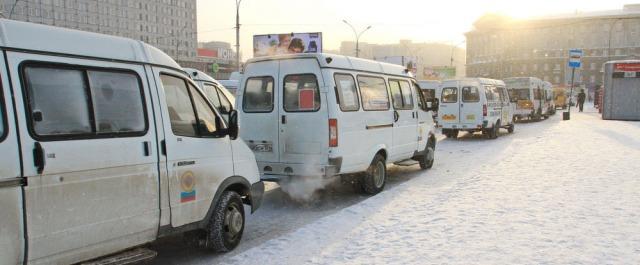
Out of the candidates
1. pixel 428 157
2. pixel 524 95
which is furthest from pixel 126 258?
pixel 524 95

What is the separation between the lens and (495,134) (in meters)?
19.1

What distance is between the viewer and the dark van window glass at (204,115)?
5254mm

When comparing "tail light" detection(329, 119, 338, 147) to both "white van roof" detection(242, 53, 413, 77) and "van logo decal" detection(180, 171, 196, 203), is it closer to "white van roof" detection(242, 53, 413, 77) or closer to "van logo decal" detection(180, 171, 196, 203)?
"white van roof" detection(242, 53, 413, 77)

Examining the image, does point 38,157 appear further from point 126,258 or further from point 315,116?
point 315,116

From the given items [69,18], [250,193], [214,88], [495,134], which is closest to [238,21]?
[495,134]

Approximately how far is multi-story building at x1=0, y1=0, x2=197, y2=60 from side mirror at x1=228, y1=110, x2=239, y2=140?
310 feet

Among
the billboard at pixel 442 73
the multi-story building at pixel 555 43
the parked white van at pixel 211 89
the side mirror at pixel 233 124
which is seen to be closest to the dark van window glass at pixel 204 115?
the side mirror at pixel 233 124

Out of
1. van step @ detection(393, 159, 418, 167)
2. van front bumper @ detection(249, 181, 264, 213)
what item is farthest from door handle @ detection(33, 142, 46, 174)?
van step @ detection(393, 159, 418, 167)

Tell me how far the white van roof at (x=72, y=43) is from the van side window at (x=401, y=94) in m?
5.33

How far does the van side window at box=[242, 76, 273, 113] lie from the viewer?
8.09m

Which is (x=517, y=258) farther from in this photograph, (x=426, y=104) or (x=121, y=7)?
(x=121, y=7)

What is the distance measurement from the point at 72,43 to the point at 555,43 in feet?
389

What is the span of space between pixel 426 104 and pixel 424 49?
11551cm

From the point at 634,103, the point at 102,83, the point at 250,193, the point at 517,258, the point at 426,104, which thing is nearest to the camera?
the point at 102,83
